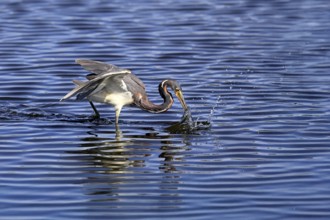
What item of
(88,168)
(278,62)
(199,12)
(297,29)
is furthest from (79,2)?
(88,168)

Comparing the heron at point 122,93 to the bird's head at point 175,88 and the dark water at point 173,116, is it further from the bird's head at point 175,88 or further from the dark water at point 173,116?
the dark water at point 173,116

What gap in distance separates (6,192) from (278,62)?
7278mm

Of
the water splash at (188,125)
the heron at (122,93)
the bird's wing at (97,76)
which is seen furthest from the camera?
the heron at (122,93)

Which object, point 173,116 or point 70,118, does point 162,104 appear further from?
point 70,118

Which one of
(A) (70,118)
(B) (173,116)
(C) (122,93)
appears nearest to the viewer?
(C) (122,93)

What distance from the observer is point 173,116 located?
11648 millimetres

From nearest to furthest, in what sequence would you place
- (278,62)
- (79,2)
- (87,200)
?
1. (87,200)
2. (278,62)
3. (79,2)

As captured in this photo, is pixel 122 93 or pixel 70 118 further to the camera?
pixel 70 118

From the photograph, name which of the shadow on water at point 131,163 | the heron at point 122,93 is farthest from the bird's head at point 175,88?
the shadow on water at point 131,163

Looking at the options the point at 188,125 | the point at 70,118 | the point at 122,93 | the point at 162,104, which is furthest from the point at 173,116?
the point at 70,118

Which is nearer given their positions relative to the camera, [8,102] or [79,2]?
[8,102]

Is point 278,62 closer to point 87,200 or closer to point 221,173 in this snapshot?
point 221,173

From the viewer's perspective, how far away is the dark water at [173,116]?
8055mm

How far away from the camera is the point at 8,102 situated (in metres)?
12.2
